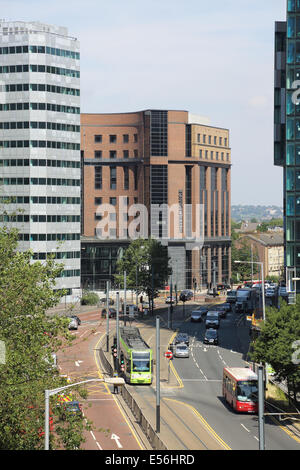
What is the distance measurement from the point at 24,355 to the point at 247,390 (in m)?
26.3

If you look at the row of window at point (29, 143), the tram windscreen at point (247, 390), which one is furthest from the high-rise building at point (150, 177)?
the tram windscreen at point (247, 390)

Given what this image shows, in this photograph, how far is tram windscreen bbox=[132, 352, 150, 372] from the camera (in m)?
72.9

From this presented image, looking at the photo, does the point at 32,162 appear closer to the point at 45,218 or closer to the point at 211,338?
the point at 45,218

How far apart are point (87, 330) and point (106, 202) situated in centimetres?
7399

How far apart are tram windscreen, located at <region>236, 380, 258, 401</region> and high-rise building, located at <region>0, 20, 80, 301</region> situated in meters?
83.2

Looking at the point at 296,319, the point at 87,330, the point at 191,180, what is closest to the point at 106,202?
the point at 191,180

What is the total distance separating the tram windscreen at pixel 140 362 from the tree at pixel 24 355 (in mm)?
30933

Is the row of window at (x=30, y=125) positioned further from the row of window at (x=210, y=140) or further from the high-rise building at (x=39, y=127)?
the row of window at (x=210, y=140)

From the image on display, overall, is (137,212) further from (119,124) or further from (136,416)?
(136,416)

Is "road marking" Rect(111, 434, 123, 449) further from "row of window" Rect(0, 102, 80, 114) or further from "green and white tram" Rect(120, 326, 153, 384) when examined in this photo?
"row of window" Rect(0, 102, 80, 114)

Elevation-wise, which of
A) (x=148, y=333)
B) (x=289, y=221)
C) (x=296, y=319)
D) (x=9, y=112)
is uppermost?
(x=9, y=112)

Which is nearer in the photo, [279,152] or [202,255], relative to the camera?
[279,152]
